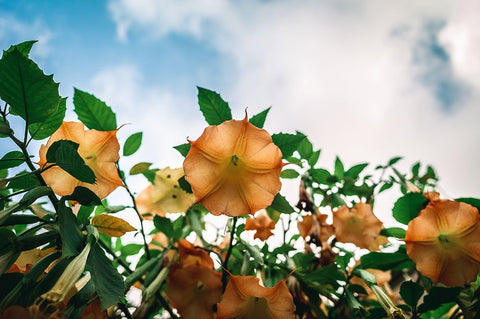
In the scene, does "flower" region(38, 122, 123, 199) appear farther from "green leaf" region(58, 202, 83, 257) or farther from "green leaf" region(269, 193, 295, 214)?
"green leaf" region(269, 193, 295, 214)

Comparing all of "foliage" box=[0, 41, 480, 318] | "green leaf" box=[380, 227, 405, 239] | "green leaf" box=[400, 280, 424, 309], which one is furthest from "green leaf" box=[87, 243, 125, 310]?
"green leaf" box=[380, 227, 405, 239]

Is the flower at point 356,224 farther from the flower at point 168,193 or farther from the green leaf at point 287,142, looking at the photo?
the flower at point 168,193

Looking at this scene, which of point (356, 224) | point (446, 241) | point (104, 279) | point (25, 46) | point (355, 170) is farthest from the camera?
point (355, 170)

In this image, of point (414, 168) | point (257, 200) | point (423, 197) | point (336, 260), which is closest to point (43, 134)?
point (257, 200)

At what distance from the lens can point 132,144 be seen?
1.51m

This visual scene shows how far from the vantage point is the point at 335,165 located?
1.87 meters

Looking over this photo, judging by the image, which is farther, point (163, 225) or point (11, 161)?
point (163, 225)

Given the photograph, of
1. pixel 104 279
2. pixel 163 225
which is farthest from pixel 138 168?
pixel 104 279

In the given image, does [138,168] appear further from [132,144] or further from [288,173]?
[288,173]

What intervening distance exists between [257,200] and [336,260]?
76cm

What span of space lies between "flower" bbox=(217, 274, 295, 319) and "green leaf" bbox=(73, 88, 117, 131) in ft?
2.50

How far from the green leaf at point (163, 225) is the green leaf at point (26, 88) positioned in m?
0.77

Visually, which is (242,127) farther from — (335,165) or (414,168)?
(414,168)

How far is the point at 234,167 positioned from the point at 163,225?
1.94 ft
